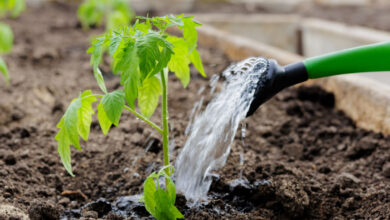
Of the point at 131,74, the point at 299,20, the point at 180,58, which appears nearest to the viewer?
the point at 131,74

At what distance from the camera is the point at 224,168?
Answer: 2.24 metres

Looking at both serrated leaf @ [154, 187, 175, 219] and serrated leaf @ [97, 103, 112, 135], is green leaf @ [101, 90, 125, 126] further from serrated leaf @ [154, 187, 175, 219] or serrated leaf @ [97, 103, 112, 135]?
serrated leaf @ [154, 187, 175, 219]

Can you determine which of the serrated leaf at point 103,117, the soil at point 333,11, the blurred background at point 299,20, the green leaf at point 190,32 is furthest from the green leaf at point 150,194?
the soil at point 333,11

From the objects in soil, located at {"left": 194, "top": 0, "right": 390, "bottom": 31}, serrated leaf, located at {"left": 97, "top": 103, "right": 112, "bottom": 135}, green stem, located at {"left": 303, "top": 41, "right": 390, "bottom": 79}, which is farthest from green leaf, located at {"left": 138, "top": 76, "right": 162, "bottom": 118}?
soil, located at {"left": 194, "top": 0, "right": 390, "bottom": 31}

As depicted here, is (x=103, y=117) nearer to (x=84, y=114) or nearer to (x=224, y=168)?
(x=84, y=114)

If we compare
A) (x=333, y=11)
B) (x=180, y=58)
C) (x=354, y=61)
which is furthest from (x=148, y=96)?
(x=333, y=11)

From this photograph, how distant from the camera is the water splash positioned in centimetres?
194

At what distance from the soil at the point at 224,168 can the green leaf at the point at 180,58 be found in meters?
0.52

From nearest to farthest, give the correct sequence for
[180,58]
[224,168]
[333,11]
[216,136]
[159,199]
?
1. [159,199]
2. [180,58]
3. [216,136]
4. [224,168]
5. [333,11]

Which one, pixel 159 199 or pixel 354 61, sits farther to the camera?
pixel 354 61

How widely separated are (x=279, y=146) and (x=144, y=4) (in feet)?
20.6

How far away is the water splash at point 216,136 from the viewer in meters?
1.94

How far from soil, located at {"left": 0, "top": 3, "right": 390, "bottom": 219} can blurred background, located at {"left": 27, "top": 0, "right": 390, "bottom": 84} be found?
1.92 meters

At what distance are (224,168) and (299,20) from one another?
4.84 metres
